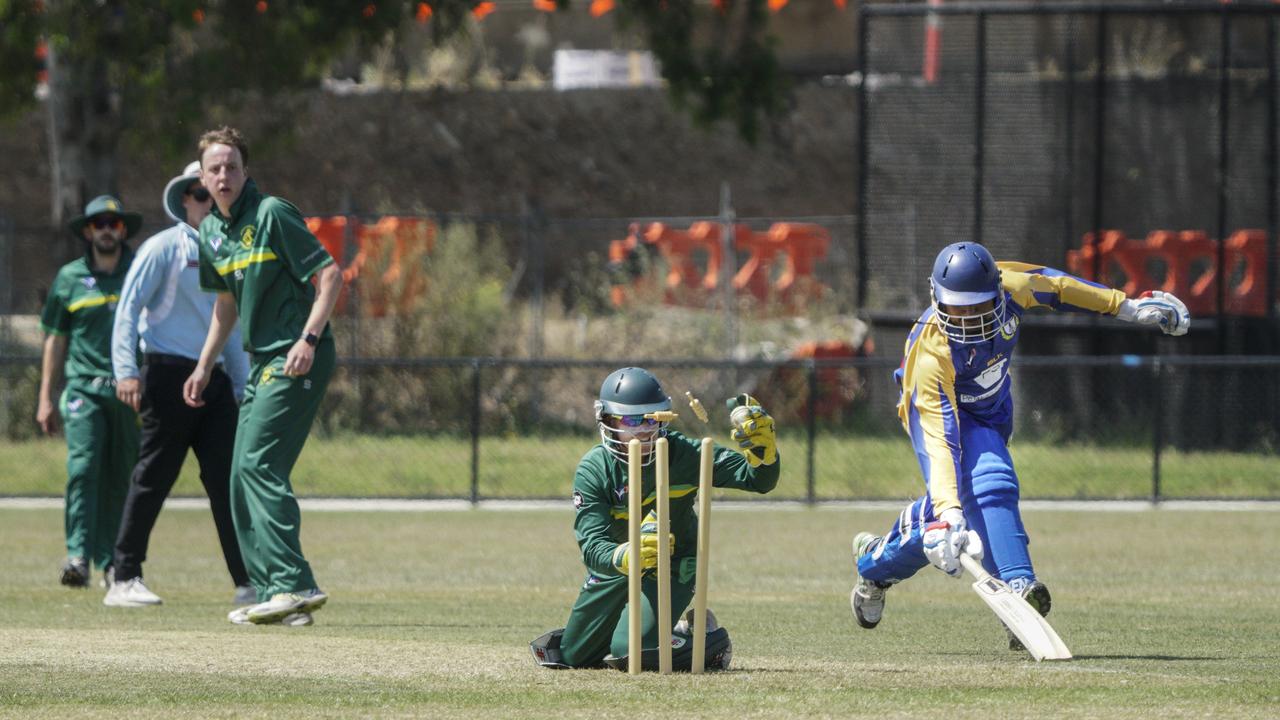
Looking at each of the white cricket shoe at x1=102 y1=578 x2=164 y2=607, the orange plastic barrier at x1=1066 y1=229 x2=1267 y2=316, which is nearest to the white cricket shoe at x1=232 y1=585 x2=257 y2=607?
the white cricket shoe at x1=102 y1=578 x2=164 y2=607

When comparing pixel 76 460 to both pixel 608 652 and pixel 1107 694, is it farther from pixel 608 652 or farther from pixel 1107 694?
pixel 1107 694

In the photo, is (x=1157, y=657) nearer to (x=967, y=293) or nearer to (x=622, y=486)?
(x=967, y=293)

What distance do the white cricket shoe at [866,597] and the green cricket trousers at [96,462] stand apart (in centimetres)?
477

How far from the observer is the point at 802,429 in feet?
68.5

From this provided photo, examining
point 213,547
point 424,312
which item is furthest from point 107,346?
point 424,312

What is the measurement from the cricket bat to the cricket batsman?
11cm

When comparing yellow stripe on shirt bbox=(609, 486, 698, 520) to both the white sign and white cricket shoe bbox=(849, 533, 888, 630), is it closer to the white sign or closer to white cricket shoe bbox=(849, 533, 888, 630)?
white cricket shoe bbox=(849, 533, 888, 630)

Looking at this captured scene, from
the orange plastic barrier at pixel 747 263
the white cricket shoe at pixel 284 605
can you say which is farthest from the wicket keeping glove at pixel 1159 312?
the orange plastic barrier at pixel 747 263

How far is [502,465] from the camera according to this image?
1952 centimetres

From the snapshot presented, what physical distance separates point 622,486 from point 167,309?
3.99 metres

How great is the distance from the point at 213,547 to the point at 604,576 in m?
7.98

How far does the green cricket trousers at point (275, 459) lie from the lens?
9234 mm

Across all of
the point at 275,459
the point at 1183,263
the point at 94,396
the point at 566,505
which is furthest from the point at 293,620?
the point at 1183,263

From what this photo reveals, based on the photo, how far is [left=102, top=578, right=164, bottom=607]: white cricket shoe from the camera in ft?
34.8
